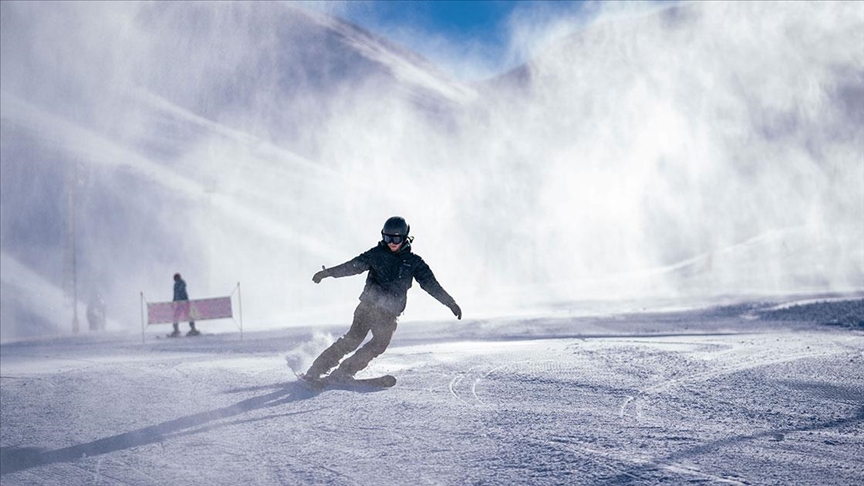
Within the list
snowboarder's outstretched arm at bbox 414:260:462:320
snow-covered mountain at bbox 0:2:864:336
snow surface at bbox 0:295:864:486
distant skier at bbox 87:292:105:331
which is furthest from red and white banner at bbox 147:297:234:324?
snowboarder's outstretched arm at bbox 414:260:462:320

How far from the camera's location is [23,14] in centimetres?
7781

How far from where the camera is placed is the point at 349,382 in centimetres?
754

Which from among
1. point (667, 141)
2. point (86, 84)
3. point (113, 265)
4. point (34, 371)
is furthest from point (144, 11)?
point (34, 371)

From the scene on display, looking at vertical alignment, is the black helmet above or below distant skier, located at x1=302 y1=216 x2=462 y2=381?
above

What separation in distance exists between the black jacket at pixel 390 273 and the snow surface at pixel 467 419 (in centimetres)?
92

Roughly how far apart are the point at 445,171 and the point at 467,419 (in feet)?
221

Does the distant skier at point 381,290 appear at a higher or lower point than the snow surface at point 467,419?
higher

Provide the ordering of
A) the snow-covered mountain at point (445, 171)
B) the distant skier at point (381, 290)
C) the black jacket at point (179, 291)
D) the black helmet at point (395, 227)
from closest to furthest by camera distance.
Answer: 1. the black helmet at point (395, 227)
2. the distant skier at point (381, 290)
3. the black jacket at point (179, 291)
4. the snow-covered mountain at point (445, 171)

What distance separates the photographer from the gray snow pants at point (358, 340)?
7.59 metres

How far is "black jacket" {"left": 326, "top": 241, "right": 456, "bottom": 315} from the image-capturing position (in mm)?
7359

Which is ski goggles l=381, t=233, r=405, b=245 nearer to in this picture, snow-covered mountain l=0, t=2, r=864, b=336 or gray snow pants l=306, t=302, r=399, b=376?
gray snow pants l=306, t=302, r=399, b=376

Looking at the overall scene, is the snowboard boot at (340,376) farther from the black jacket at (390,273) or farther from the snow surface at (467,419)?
the black jacket at (390,273)

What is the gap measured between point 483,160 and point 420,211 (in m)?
24.0

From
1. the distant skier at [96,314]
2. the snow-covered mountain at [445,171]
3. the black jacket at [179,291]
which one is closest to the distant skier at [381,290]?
the black jacket at [179,291]
